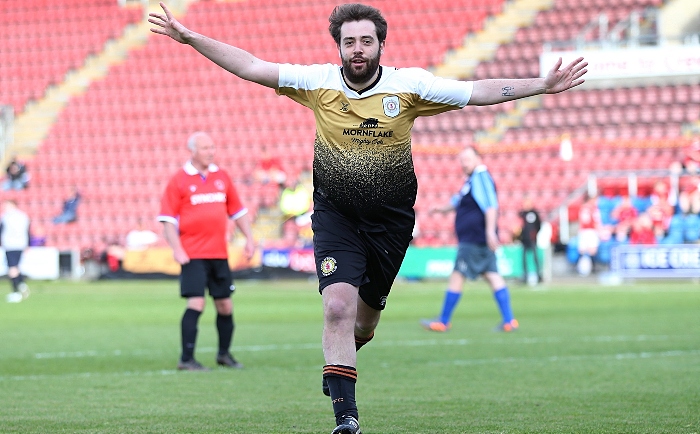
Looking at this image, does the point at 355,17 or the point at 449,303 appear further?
the point at 449,303

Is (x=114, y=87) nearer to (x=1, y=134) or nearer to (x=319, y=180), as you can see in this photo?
(x=1, y=134)

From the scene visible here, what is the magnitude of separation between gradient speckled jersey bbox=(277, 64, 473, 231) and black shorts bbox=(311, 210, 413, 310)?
7cm

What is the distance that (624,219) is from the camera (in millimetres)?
25969

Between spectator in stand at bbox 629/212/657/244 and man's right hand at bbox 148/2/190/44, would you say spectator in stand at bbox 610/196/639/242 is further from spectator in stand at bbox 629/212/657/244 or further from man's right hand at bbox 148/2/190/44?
man's right hand at bbox 148/2/190/44

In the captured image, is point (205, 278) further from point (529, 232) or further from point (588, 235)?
point (588, 235)

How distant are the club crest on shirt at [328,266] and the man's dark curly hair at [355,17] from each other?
1180 millimetres

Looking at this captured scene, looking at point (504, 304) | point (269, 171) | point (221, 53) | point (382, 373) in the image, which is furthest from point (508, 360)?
point (269, 171)

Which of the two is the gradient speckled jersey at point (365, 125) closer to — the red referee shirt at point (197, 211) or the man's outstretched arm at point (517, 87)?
the man's outstretched arm at point (517, 87)

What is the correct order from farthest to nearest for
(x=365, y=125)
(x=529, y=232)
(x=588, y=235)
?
(x=588, y=235)
(x=529, y=232)
(x=365, y=125)

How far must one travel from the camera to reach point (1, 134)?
35.2m

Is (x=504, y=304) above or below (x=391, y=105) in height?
below

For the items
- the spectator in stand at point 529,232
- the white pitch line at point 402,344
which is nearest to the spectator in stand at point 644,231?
the spectator in stand at point 529,232

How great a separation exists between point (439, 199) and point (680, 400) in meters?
22.4

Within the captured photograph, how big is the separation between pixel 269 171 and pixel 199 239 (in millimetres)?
20690
